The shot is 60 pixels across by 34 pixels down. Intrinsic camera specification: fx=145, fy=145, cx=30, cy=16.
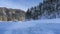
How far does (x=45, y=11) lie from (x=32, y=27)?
0.92ft

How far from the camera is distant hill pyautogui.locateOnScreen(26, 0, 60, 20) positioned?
1943 millimetres

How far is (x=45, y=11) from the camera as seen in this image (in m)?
1.96

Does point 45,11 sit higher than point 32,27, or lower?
higher

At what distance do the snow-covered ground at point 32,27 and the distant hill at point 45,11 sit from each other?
0.06m

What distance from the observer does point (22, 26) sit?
1942mm

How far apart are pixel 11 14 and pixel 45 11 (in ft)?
1.55

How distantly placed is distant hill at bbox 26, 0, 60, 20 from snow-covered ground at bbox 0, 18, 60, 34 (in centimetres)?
6

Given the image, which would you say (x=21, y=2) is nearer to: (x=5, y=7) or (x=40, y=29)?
(x=5, y=7)

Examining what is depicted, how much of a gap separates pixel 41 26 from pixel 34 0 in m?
0.38

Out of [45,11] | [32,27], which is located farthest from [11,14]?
[45,11]

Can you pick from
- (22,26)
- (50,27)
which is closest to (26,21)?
(22,26)

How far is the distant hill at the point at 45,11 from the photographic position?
1943 millimetres

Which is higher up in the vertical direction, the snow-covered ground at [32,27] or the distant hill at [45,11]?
the distant hill at [45,11]

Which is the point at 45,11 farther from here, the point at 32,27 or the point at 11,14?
the point at 11,14
